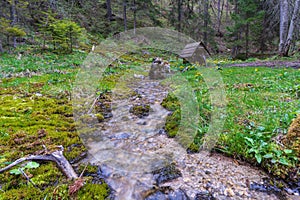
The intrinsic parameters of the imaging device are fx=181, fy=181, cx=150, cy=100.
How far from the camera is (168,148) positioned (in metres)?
3.25

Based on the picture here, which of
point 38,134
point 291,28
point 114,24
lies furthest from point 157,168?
point 114,24

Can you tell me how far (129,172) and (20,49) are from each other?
15337 mm

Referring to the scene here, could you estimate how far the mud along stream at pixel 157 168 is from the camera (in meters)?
2.23

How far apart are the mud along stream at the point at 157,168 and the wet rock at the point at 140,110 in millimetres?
461

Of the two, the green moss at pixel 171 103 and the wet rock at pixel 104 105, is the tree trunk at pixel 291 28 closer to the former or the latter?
the green moss at pixel 171 103

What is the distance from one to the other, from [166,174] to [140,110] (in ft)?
8.48

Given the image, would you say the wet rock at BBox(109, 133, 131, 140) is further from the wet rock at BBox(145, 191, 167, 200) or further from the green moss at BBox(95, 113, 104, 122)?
the wet rock at BBox(145, 191, 167, 200)

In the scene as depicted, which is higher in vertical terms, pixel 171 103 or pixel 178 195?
pixel 171 103

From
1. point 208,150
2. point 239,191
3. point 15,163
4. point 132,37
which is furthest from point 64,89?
point 132,37

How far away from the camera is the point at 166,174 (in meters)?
2.57

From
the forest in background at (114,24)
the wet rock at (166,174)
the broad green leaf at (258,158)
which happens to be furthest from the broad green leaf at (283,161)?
the forest in background at (114,24)

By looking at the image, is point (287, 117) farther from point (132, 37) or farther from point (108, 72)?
point (132, 37)

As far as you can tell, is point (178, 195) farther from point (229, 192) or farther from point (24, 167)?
point (24, 167)

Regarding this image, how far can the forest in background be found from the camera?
13.6 metres
